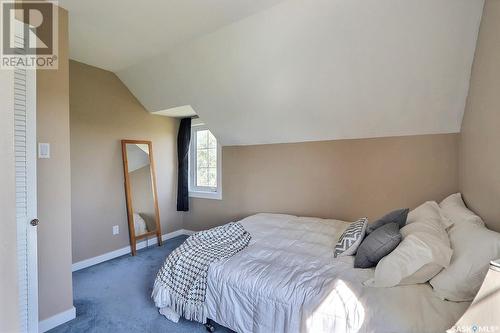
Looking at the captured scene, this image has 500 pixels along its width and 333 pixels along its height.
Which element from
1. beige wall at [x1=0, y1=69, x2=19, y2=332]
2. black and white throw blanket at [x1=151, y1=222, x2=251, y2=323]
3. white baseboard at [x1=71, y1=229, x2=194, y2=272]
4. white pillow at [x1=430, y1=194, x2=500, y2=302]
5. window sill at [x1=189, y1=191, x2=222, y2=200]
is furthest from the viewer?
window sill at [x1=189, y1=191, x2=222, y2=200]

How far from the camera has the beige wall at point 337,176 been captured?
97.5 inches

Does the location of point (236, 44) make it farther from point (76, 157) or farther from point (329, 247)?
point (76, 157)

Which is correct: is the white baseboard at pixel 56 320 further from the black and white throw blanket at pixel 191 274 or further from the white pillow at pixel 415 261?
the white pillow at pixel 415 261

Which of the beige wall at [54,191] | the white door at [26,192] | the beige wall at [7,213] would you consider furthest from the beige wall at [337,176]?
the beige wall at [7,213]

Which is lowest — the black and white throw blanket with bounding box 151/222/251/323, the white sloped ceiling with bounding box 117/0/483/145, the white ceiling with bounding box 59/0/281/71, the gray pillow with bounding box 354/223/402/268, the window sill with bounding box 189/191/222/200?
the black and white throw blanket with bounding box 151/222/251/323

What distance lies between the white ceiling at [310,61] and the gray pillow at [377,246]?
134cm

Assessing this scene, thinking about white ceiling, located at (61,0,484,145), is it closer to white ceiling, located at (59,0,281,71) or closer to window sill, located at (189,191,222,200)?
white ceiling, located at (59,0,281,71)

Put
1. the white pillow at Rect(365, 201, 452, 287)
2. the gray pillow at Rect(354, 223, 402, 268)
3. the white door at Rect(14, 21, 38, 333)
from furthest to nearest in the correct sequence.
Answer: the white door at Rect(14, 21, 38, 333) → the gray pillow at Rect(354, 223, 402, 268) → the white pillow at Rect(365, 201, 452, 287)

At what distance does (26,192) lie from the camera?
169cm

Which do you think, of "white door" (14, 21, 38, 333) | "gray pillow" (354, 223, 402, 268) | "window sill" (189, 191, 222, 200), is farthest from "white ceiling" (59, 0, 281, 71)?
"window sill" (189, 191, 222, 200)

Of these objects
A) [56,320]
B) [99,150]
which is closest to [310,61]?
[99,150]

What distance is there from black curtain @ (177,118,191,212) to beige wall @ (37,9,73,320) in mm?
2119

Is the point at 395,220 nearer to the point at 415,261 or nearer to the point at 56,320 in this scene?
the point at 415,261

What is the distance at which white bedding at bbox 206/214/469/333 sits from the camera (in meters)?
1.17
